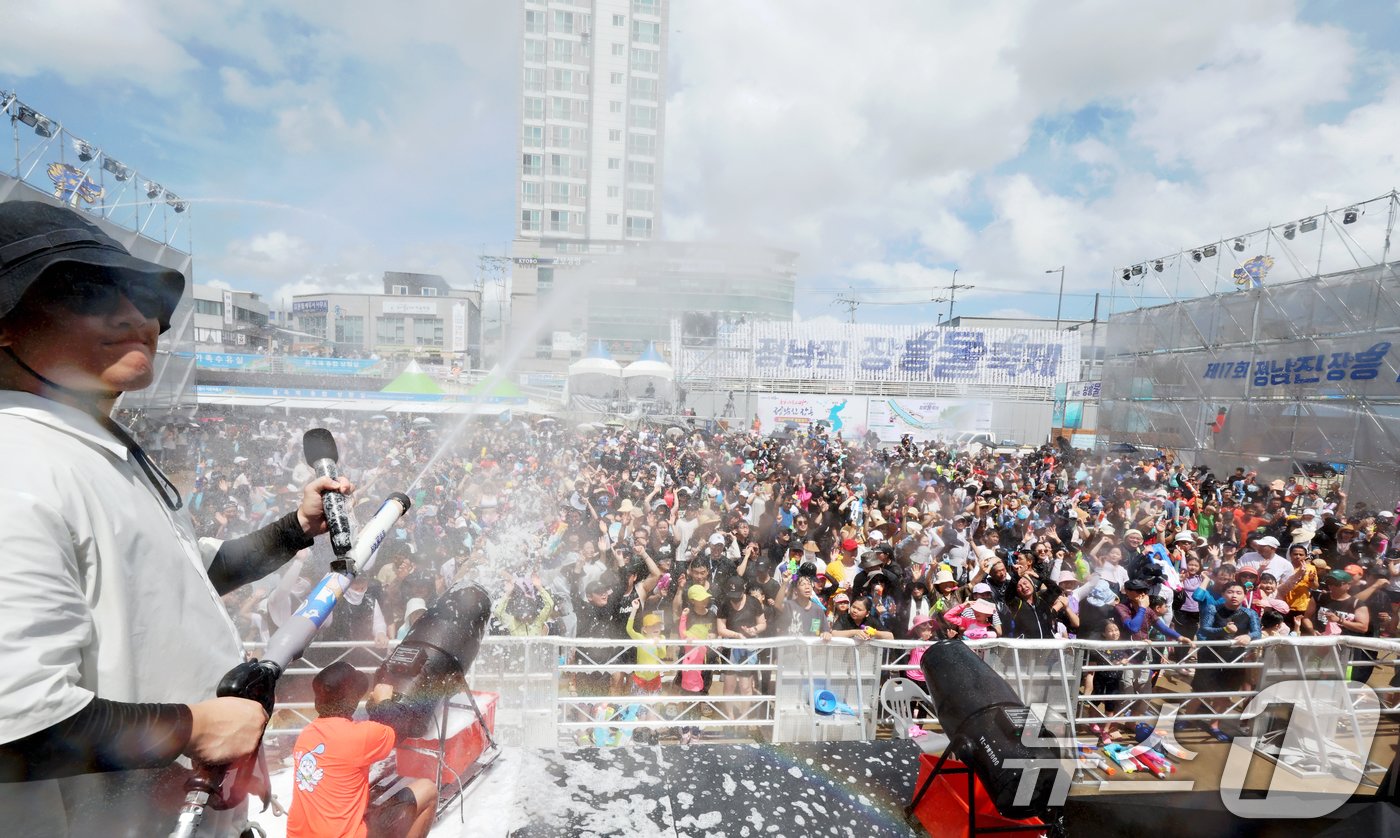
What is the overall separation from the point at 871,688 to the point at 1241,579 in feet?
15.0

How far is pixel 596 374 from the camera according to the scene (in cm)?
2497

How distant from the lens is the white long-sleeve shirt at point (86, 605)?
0.83 metres

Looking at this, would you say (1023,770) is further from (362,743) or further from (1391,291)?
(1391,291)

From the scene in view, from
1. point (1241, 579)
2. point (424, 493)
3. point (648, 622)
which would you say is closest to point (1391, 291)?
point (1241, 579)

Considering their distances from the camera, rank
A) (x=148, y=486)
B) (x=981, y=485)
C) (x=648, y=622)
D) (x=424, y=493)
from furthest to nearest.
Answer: (x=981, y=485), (x=424, y=493), (x=648, y=622), (x=148, y=486)

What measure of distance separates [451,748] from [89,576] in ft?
7.76

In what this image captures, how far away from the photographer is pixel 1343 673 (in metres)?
4.91

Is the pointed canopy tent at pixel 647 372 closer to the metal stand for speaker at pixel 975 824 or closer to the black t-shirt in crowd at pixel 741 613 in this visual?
the black t-shirt in crowd at pixel 741 613

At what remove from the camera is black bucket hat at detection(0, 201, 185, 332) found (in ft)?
3.14

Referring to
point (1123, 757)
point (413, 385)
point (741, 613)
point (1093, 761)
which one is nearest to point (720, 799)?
point (741, 613)

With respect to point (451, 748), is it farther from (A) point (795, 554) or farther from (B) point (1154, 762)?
(B) point (1154, 762)

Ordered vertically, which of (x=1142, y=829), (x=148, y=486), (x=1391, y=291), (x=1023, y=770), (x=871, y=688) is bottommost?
(x=1142, y=829)

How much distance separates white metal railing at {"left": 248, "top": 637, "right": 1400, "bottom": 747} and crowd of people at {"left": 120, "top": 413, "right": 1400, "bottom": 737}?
0.18m

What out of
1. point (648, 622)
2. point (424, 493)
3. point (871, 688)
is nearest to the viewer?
point (871, 688)
